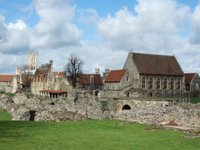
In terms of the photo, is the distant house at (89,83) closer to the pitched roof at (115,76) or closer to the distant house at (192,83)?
the pitched roof at (115,76)

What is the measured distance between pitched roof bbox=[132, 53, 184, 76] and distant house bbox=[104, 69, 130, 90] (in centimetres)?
382

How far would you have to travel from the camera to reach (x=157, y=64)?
96688 mm

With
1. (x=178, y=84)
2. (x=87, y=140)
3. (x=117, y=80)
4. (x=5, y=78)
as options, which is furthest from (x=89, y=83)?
(x=87, y=140)

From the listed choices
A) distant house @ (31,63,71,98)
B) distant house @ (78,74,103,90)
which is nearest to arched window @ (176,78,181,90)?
distant house @ (78,74,103,90)

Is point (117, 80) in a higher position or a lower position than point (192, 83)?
higher

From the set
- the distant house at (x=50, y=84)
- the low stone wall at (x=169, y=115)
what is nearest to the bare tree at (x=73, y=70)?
the distant house at (x=50, y=84)

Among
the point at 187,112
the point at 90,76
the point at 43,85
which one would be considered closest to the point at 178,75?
the point at 90,76

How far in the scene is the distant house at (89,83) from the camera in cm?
10662

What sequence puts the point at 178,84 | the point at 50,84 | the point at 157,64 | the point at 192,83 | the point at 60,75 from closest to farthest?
the point at 157,64, the point at 178,84, the point at 192,83, the point at 50,84, the point at 60,75

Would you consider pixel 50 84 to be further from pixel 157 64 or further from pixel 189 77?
pixel 189 77

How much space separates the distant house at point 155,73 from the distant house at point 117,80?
121 centimetres

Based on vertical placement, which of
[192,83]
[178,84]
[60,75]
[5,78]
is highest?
[5,78]

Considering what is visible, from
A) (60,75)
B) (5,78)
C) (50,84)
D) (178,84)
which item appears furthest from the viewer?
(5,78)

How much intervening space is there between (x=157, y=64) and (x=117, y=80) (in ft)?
34.1
